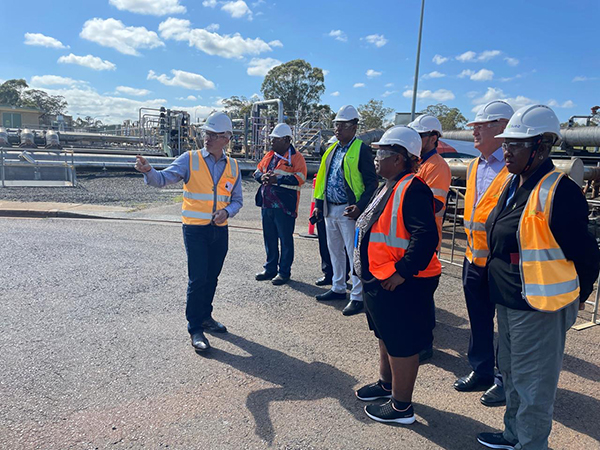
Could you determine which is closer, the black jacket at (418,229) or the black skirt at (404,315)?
the black jacket at (418,229)

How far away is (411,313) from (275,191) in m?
3.37

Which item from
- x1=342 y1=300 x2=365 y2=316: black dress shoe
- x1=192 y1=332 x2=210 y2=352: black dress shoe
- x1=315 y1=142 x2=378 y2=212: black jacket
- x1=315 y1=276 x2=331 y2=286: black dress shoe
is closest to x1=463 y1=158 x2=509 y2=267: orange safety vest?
x1=315 y1=142 x2=378 y2=212: black jacket

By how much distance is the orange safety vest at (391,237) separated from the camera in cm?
259

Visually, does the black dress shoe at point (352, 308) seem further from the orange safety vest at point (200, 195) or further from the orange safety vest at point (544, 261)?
the orange safety vest at point (544, 261)

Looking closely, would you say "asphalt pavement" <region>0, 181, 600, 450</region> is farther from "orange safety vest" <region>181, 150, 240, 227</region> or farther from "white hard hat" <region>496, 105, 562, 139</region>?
"white hard hat" <region>496, 105, 562, 139</region>

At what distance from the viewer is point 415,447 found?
8.46ft

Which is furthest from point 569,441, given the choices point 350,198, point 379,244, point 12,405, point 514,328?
point 12,405

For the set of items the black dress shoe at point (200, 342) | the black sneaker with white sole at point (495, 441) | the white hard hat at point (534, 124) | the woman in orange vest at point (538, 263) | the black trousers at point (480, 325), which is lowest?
the black sneaker with white sole at point (495, 441)

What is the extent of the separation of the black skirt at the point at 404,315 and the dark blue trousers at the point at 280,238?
10.1 feet

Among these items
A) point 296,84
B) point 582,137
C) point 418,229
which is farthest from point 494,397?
point 296,84

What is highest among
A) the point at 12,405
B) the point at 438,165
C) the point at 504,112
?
the point at 504,112

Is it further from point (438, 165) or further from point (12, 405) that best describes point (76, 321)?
point (438, 165)

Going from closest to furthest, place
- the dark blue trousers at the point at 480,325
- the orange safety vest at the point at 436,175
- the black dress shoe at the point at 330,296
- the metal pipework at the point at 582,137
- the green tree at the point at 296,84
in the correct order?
the dark blue trousers at the point at 480,325, the orange safety vest at the point at 436,175, the black dress shoe at the point at 330,296, the metal pipework at the point at 582,137, the green tree at the point at 296,84

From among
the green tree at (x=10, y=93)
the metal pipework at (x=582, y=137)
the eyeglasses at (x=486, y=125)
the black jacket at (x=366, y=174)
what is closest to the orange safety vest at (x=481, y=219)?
the eyeglasses at (x=486, y=125)
